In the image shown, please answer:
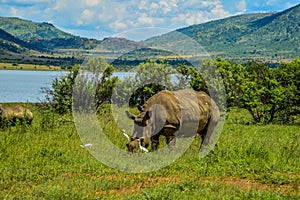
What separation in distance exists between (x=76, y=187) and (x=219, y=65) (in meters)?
27.3

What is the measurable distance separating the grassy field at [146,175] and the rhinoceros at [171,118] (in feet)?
2.89

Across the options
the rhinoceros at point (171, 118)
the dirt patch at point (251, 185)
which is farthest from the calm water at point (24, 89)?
the dirt patch at point (251, 185)

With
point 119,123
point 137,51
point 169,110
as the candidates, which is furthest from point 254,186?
point 137,51

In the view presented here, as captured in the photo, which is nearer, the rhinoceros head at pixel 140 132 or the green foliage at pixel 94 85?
the rhinoceros head at pixel 140 132

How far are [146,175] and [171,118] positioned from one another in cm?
294

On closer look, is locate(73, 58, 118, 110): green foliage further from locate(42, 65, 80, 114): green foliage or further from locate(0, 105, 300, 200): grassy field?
locate(0, 105, 300, 200): grassy field

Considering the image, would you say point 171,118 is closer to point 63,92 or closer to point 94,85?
point 94,85

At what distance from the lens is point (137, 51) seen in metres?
23.9

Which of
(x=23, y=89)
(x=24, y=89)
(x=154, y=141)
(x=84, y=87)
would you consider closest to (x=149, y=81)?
(x=84, y=87)

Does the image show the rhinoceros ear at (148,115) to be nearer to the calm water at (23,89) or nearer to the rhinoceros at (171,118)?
the rhinoceros at (171,118)

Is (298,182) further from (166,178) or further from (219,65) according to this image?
(219,65)

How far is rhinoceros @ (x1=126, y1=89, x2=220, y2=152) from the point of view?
41.7 ft

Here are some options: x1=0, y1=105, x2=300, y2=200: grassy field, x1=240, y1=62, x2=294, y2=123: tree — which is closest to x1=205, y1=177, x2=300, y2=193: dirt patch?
x1=0, y1=105, x2=300, y2=200: grassy field

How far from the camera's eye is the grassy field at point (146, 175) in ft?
29.2
